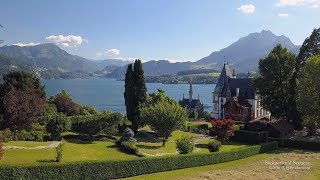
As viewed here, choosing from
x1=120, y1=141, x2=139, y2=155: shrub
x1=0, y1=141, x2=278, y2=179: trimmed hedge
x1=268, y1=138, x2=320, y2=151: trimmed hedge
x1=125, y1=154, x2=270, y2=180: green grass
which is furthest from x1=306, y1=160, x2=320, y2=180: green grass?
x1=120, y1=141, x2=139, y2=155: shrub

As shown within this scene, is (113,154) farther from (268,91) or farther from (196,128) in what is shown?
(268,91)

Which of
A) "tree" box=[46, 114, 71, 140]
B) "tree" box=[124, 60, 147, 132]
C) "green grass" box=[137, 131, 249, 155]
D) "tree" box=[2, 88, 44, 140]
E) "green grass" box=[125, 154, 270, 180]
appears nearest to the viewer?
"green grass" box=[125, 154, 270, 180]

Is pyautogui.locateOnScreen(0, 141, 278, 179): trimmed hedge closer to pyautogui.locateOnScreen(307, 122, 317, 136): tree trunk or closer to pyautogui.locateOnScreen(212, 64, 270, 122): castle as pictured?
pyautogui.locateOnScreen(307, 122, 317, 136): tree trunk

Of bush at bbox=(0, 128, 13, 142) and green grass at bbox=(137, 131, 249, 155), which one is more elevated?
bush at bbox=(0, 128, 13, 142)

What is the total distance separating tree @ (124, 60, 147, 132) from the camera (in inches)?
2504

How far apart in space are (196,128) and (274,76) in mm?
18418

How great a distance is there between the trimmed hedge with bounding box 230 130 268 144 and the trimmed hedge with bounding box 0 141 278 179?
1270 centimetres

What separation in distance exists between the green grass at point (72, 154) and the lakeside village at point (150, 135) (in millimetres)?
96

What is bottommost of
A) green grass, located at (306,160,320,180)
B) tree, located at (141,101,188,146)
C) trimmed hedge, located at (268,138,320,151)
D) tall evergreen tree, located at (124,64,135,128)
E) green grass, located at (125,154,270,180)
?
green grass, located at (125,154,270,180)

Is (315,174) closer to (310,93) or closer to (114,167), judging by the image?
(114,167)

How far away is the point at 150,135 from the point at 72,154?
968 inches

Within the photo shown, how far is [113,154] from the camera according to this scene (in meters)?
43.5

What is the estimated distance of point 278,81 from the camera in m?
72.2

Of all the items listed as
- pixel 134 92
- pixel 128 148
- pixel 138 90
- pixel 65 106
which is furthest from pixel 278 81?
pixel 65 106
